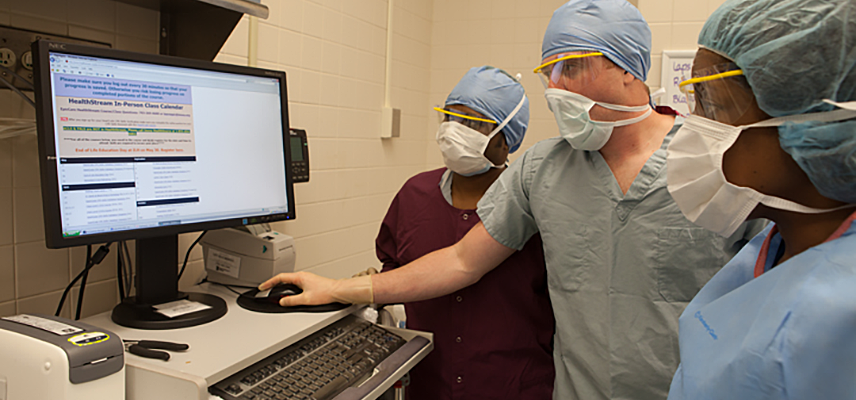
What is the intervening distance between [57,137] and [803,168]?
118cm

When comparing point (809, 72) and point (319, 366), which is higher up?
point (809, 72)

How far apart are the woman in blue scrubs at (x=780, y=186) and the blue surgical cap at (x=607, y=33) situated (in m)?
0.44

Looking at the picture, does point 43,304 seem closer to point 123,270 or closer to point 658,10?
point 123,270

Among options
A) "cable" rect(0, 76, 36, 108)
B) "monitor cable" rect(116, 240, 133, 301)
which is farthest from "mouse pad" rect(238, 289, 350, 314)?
"cable" rect(0, 76, 36, 108)

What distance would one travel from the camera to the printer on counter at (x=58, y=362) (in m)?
0.79

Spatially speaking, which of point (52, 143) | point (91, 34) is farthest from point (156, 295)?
point (91, 34)

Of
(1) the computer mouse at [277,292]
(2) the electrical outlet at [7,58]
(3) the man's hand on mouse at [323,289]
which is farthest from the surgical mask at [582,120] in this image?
(2) the electrical outlet at [7,58]

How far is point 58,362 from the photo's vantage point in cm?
79

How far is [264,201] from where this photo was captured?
1.34 meters

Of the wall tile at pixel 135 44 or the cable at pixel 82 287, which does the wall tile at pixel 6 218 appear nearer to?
the cable at pixel 82 287

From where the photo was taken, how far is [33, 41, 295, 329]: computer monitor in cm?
98

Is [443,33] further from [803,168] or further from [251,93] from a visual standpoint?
[803,168]

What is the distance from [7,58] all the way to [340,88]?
4.45 ft

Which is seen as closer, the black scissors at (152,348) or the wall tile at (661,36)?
the black scissors at (152,348)
